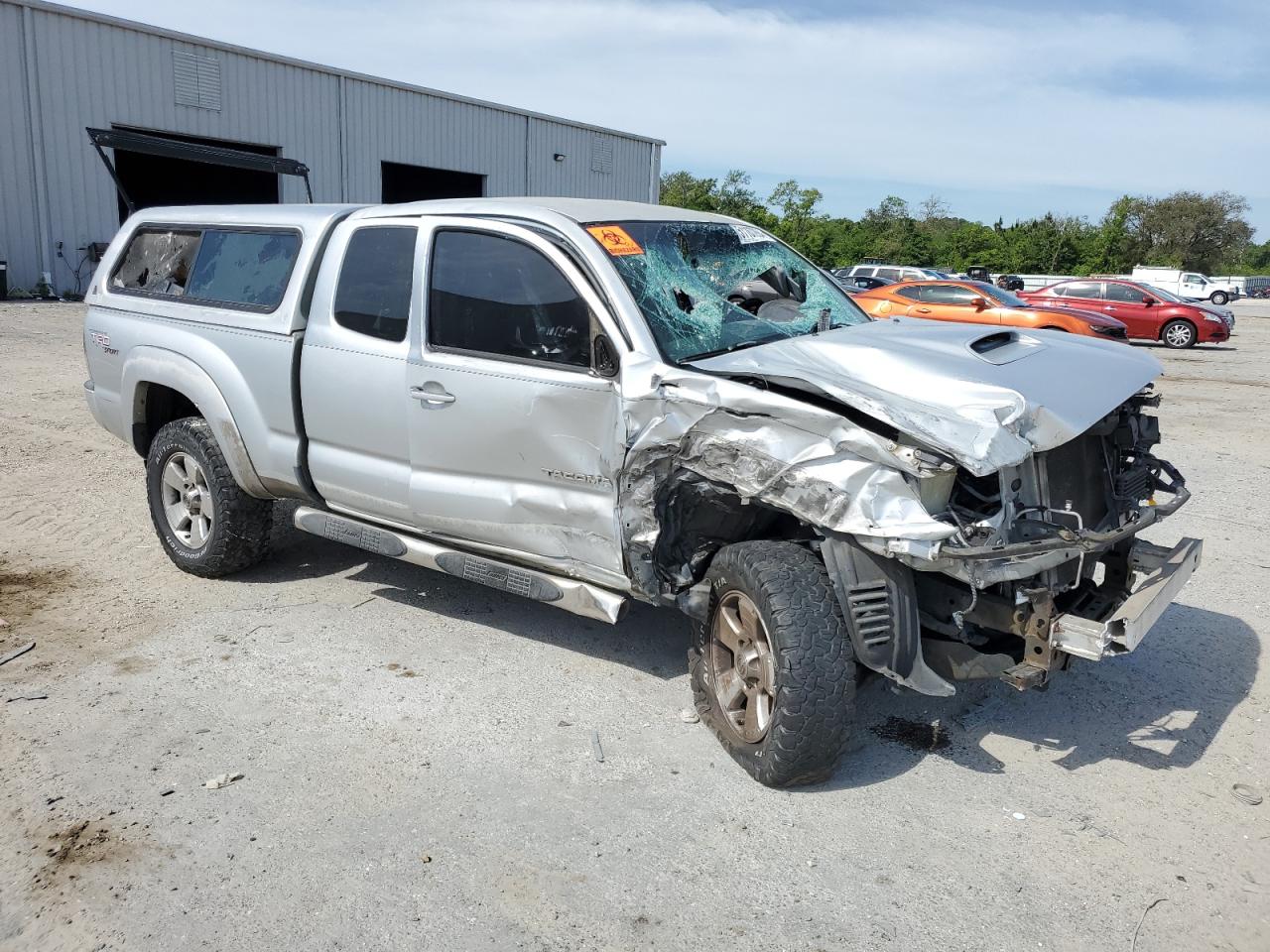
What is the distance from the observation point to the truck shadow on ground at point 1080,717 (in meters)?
3.98

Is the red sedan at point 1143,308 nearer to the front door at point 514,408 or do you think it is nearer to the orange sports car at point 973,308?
the orange sports car at point 973,308

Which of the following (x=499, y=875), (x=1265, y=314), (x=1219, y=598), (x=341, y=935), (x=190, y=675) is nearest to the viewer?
(x=341, y=935)

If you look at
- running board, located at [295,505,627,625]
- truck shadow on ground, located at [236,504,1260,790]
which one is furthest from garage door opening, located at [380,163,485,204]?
truck shadow on ground, located at [236,504,1260,790]

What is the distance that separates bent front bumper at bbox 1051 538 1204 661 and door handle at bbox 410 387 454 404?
257cm

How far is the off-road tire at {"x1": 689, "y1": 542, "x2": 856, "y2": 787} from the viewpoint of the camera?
3.46 metres

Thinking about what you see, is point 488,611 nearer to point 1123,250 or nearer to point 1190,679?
point 1190,679

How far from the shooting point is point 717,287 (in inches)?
179

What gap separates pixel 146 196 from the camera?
30.5m

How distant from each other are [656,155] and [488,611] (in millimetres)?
32277

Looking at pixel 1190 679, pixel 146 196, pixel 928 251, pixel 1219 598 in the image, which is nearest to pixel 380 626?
pixel 1190 679

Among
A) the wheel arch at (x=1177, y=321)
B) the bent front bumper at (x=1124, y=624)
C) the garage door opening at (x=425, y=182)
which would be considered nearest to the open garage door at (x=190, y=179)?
the garage door opening at (x=425, y=182)

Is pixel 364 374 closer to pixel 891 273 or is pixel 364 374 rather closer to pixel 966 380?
pixel 966 380

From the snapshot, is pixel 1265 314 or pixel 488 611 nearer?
pixel 488 611

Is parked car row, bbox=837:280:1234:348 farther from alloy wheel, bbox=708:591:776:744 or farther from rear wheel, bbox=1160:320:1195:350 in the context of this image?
→ alloy wheel, bbox=708:591:776:744
